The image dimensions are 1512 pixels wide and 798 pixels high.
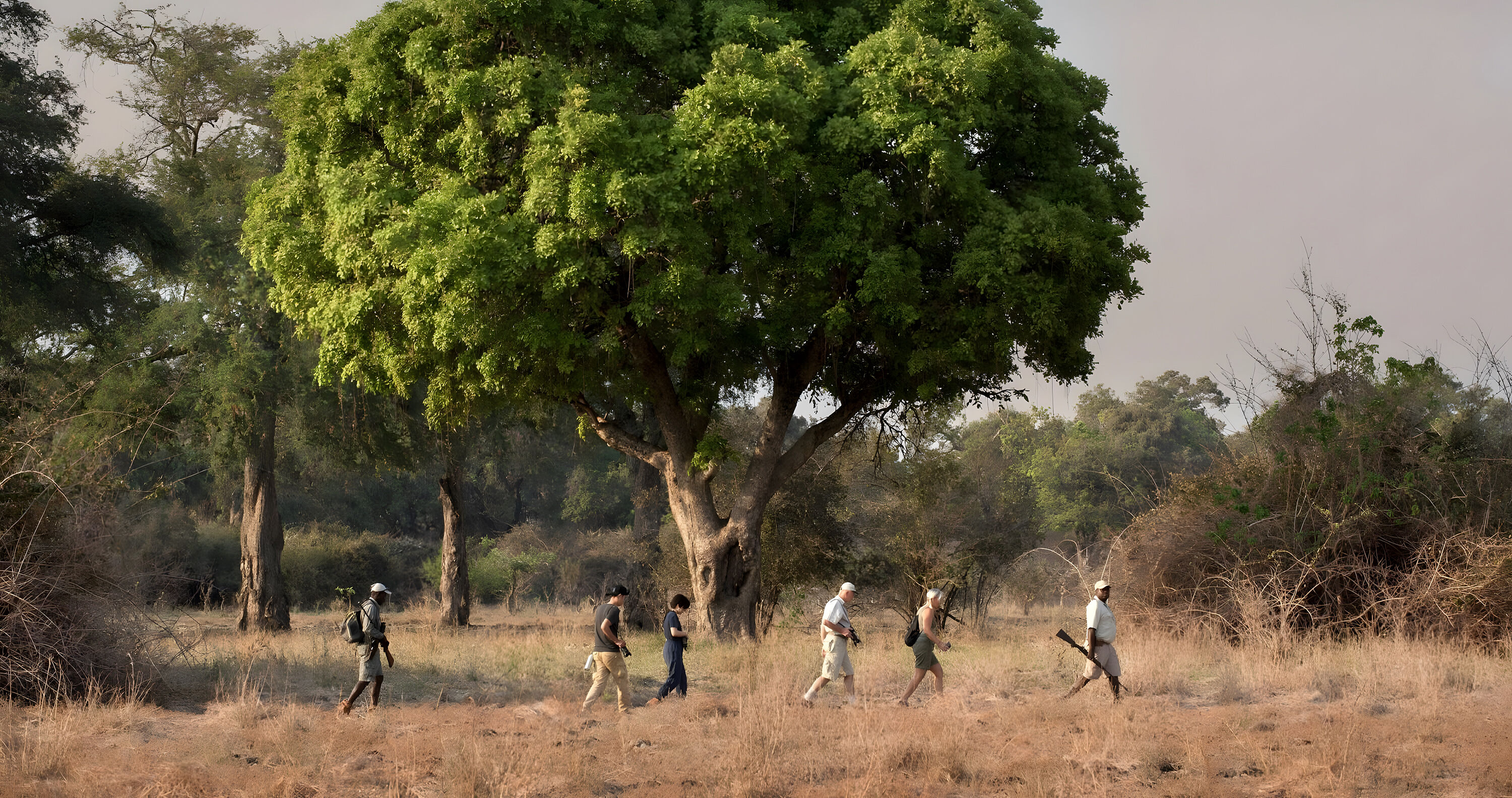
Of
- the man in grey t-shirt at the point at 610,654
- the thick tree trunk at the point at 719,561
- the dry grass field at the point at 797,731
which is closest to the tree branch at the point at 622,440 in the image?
the thick tree trunk at the point at 719,561

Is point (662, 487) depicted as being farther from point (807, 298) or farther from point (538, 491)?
point (538, 491)

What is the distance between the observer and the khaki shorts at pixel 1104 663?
43.7 feet

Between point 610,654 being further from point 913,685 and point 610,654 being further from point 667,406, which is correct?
point 667,406

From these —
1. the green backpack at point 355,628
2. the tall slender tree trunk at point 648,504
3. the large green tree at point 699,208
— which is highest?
the large green tree at point 699,208

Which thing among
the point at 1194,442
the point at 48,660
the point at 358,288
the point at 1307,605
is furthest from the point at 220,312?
the point at 1194,442

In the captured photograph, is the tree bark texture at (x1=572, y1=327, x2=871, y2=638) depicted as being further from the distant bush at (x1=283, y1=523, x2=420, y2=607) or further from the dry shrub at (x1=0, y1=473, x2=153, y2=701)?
the distant bush at (x1=283, y1=523, x2=420, y2=607)

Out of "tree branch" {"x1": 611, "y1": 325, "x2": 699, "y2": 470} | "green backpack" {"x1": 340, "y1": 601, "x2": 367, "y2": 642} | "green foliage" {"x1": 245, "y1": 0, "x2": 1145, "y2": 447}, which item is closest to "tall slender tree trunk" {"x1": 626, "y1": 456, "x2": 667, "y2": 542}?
"tree branch" {"x1": 611, "y1": 325, "x2": 699, "y2": 470}

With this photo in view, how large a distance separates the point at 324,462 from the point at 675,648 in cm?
2298

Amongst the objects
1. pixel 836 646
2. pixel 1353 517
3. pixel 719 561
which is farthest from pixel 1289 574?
pixel 719 561

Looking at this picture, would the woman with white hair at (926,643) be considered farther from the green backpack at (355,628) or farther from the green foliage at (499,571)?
the green foliage at (499,571)

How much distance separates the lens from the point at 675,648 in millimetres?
13586

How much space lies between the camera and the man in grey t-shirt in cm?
1291

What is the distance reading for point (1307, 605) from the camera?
1762 centimetres

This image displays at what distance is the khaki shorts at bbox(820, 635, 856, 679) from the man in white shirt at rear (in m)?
2.55
